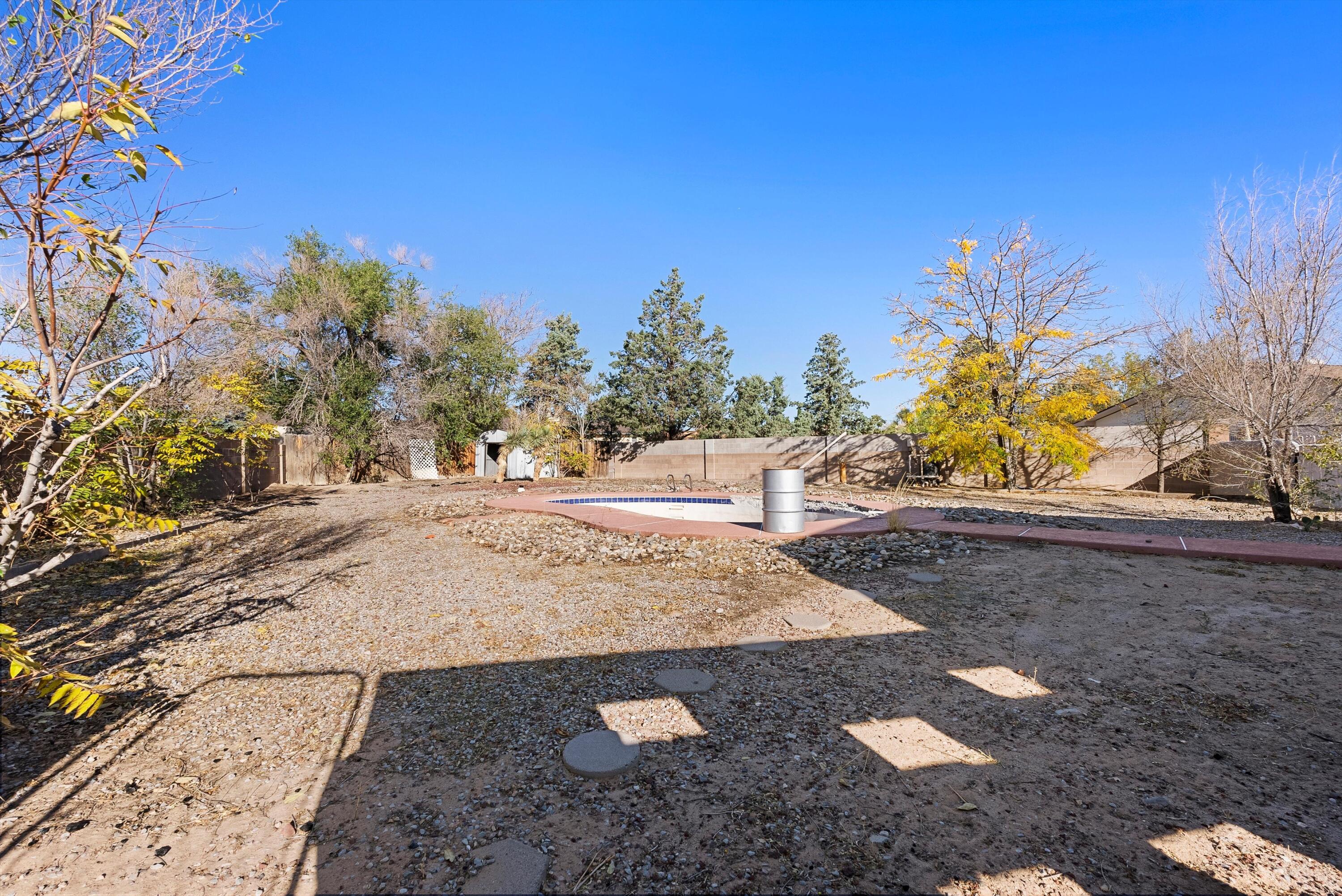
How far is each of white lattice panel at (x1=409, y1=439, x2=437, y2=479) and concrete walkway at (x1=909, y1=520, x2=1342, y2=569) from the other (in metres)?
16.0

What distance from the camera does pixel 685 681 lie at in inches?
115

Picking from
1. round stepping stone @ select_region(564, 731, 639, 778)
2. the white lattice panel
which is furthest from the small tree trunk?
the white lattice panel

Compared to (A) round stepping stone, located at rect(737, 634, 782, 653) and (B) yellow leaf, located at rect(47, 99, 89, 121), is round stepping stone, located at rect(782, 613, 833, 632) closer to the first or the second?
(A) round stepping stone, located at rect(737, 634, 782, 653)

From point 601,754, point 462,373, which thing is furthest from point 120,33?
point 462,373

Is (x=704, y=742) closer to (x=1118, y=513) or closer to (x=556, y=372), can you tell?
(x=1118, y=513)

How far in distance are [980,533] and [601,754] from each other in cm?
532

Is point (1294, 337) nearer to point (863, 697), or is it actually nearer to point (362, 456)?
point (863, 697)

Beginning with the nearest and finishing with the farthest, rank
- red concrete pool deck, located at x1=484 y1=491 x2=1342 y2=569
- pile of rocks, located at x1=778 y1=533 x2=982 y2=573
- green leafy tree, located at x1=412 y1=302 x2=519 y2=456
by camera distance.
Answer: red concrete pool deck, located at x1=484 y1=491 x2=1342 y2=569, pile of rocks, located at x1=778 y1=533 x2=982 y2=573, green leafy tree, located at x1=412 y1=302 x2=519 y2=456

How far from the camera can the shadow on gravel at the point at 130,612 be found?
2404 mm

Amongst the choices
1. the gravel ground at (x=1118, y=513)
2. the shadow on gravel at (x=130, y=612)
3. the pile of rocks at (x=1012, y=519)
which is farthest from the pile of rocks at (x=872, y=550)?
the shadow on gravel at (x=130, y=612)

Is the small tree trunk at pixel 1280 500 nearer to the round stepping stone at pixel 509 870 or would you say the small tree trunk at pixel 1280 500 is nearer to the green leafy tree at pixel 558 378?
the round stepping stone at pixel 509 870

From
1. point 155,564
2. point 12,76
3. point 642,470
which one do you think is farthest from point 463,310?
point 12,76

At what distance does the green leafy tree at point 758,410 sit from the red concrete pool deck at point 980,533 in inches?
556

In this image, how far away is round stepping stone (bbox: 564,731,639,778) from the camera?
2121mm
